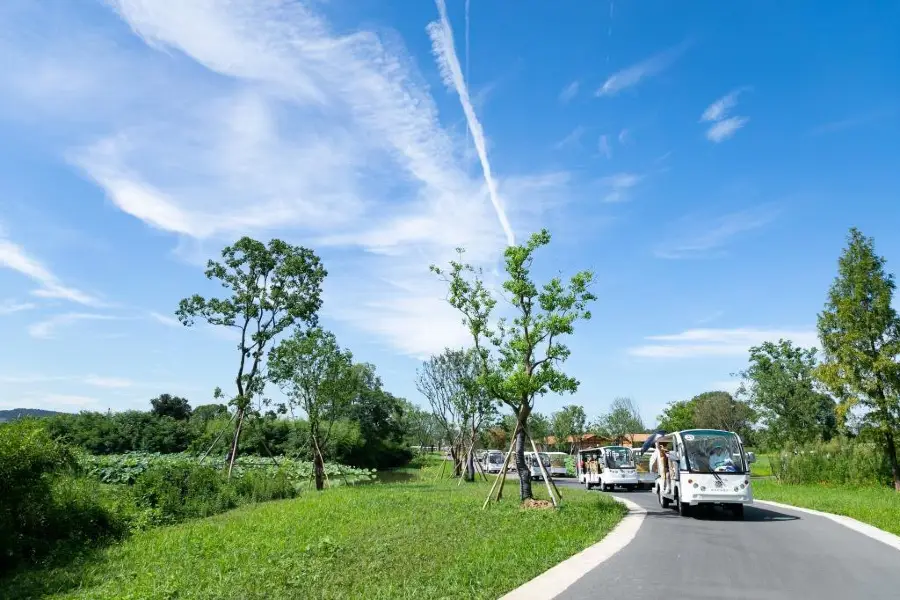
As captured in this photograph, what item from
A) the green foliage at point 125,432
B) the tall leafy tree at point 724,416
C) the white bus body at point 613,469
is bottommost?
the white bus body at point 613,469

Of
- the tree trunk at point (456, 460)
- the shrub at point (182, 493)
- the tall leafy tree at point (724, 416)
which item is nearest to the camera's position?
the shrub at point (182, 493)

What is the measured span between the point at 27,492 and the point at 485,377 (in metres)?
12.3

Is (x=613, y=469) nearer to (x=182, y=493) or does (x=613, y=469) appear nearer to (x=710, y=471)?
(x=710, y=471)

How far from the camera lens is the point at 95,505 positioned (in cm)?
1559

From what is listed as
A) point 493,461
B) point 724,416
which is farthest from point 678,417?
point 493,461

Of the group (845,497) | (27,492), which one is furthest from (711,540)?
(27,492)

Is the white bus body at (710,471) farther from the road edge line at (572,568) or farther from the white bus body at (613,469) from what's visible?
the white bus body at (613,469)

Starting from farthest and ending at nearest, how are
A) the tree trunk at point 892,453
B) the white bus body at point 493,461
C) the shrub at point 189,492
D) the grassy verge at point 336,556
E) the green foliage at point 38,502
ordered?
the white bus body at point 493,461 < the tree trunk at point 892,453 < the shrub at point 189,492 < the green foliage at point 38,502 < the grassy verge at point 336,556

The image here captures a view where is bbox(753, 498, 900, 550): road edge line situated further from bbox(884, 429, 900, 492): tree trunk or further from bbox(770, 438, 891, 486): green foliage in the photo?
bbox(770, 438, 891, 486): green foliage

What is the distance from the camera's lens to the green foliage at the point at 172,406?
81.2 m

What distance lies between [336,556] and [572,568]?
4.06 meters

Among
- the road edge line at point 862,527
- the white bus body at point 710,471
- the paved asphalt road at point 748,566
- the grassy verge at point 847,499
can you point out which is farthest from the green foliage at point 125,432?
the paved asphalt road at point 748,566

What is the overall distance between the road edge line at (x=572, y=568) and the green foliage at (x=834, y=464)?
1788 cm

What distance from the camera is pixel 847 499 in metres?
20.2
